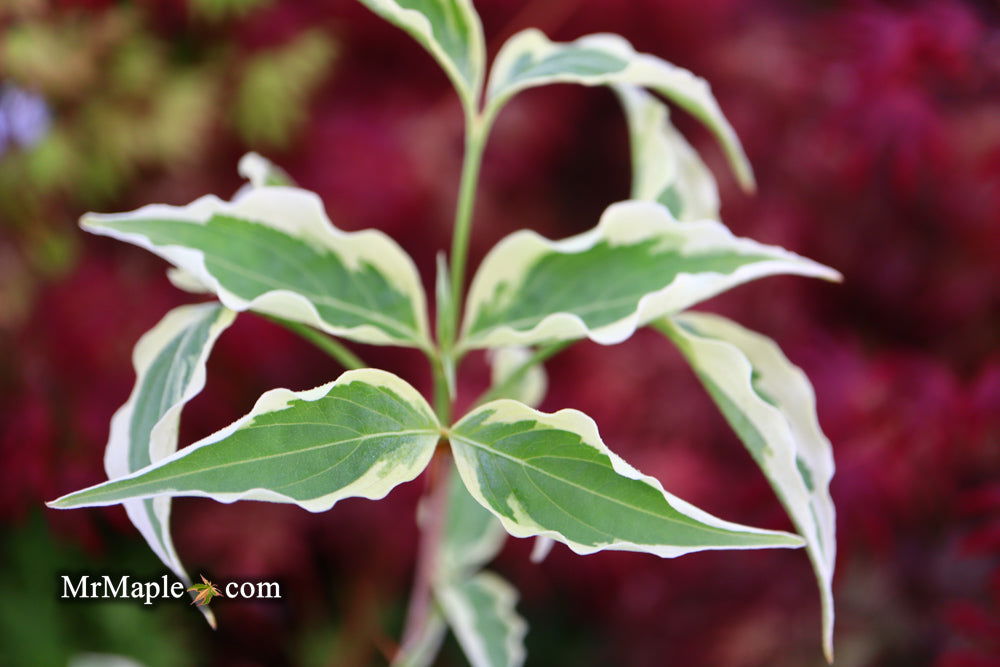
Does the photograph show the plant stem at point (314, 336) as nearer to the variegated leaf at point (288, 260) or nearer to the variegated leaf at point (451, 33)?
the variegated leaf at point (288, 260)

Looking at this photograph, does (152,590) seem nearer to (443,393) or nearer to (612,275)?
(443,393)

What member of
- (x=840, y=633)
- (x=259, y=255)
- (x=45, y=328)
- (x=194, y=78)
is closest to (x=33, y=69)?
(x=194, y=78)

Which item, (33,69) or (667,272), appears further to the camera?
(33,69)

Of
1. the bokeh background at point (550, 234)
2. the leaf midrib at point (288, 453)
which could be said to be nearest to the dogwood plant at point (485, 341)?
the leaf midrib at point (288, 453)

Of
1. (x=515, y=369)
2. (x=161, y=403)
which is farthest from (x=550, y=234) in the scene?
(x=161, y=403)

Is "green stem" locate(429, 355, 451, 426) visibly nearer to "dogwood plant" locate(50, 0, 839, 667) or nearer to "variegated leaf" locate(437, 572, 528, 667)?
"dogwood plant" locate(50, 0, 839, 667)

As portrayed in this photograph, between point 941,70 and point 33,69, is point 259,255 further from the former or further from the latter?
point 941,70
